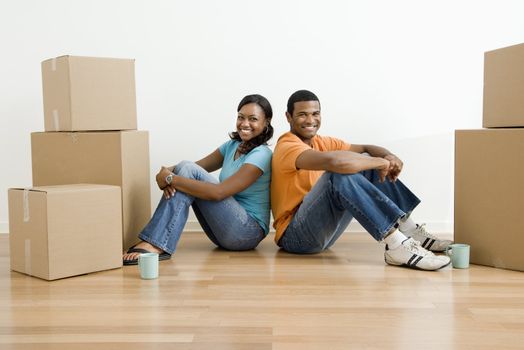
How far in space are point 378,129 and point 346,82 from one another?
12.1 inches

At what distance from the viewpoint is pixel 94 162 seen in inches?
106

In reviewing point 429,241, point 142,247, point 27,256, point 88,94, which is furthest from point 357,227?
point 27,256

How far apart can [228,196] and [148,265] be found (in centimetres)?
52

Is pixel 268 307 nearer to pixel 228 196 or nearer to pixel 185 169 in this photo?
pixel 228 196

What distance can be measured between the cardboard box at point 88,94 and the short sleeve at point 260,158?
592mm

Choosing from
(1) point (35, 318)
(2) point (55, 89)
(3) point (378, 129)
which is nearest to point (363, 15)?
(3) point (378, 129)

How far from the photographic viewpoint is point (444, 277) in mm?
2240

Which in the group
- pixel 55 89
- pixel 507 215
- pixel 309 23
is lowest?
pixel 507 215

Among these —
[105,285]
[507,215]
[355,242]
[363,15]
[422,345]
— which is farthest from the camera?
[363,15]

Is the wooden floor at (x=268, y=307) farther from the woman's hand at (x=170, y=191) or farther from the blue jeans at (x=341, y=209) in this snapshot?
the woman's hand at (x=170, y=191)

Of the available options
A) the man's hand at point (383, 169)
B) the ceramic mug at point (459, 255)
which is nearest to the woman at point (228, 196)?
the man's hand at point (383, 169)

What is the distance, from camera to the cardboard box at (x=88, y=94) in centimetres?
262

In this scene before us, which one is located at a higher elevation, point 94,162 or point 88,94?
point 88,94

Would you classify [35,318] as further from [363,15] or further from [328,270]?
[363,15]
